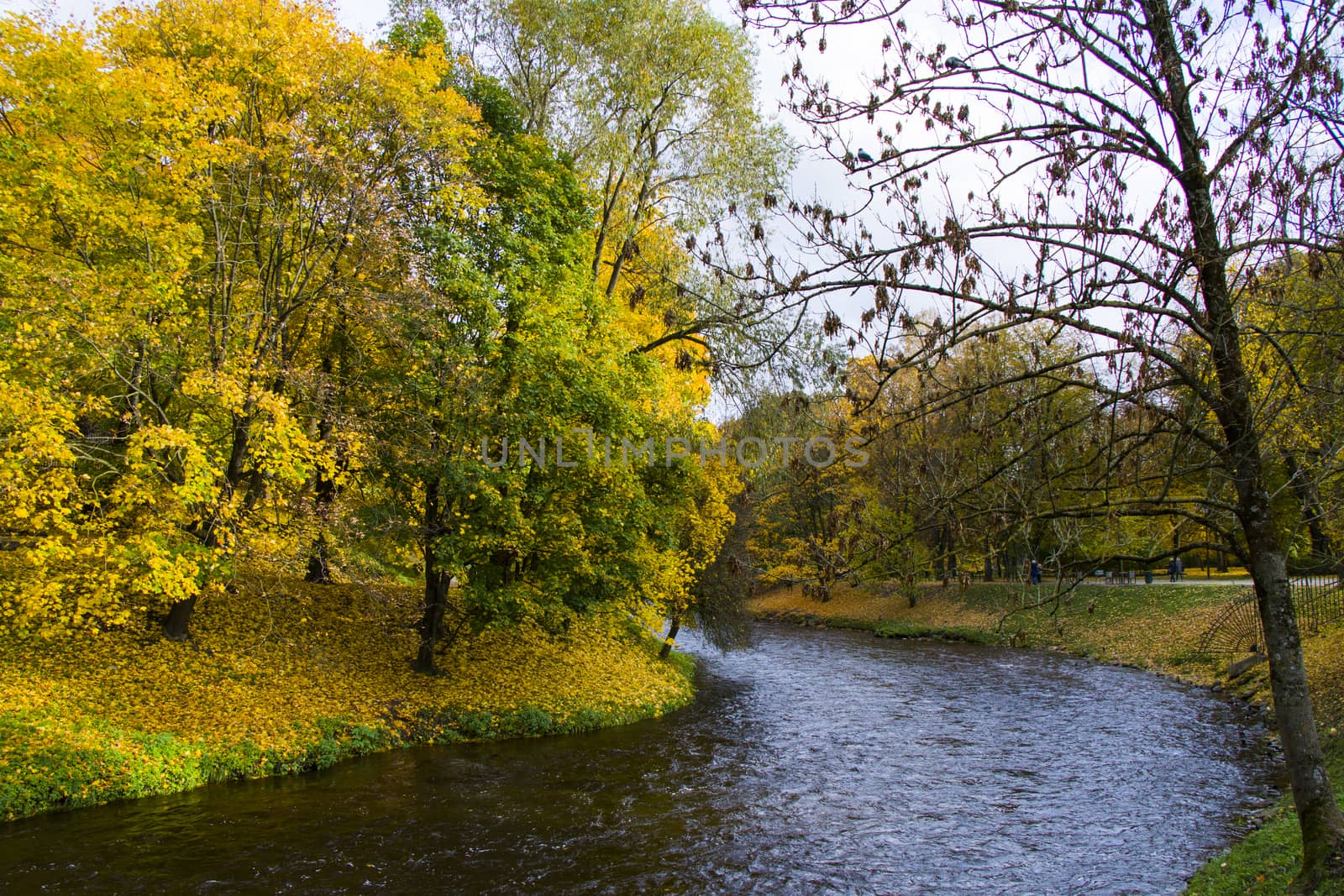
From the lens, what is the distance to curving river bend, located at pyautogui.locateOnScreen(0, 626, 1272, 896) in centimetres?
857

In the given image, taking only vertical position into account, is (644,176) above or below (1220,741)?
above

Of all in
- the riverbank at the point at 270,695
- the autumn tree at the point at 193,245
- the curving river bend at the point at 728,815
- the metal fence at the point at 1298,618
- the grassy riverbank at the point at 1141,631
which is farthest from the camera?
the metal fence at the point at 1298,618

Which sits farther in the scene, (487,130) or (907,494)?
(487,130)

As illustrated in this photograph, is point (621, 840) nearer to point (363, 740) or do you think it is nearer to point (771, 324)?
point (363, 740)

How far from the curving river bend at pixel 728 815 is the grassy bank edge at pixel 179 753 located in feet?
1.05

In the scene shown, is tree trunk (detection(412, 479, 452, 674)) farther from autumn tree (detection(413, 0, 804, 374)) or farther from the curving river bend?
autumn tree (detection(413, 0, 804, 374))

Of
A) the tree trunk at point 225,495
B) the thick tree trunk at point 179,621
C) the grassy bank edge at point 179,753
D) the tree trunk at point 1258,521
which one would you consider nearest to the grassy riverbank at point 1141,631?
the tree trunk at point 1258,521

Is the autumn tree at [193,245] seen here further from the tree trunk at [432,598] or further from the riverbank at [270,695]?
the tree trunk at [432,598]

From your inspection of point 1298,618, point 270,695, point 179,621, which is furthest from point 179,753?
point 1298,618

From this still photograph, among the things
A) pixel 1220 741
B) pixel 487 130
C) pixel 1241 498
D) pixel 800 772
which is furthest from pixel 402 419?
pixel 1220 741

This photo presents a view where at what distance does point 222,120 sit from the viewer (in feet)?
42.7

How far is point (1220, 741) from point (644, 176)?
17.1 metres

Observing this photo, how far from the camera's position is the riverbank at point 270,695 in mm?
10438

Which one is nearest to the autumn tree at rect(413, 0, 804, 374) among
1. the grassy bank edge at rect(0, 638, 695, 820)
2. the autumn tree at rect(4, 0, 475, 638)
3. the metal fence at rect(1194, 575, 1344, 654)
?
the autumn tree at rect(4, 0, 475, 638)
